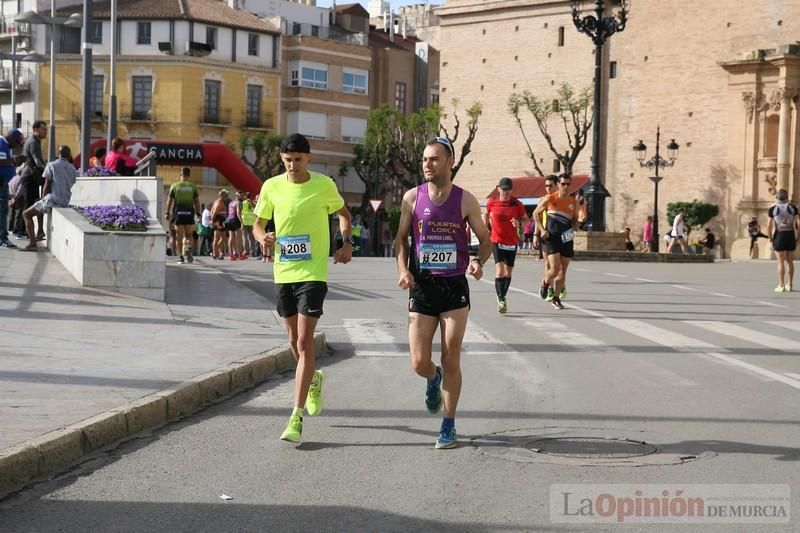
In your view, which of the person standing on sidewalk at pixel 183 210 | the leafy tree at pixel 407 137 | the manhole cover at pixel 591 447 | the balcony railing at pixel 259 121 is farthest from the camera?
the balcony railing at pixel 259 121

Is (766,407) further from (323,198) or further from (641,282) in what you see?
(641,282)

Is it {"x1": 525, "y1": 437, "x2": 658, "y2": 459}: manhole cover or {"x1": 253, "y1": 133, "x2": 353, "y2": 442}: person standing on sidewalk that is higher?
{"x1": 253, "y1": 133, "x2": 353, "y2": 442}: person standing on sidewalk

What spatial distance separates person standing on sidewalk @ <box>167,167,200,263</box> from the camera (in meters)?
30.1

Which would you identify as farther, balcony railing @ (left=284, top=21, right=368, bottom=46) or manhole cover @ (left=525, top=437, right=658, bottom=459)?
balcony railing @ (left=284, top=21, right=368, bottom=46)

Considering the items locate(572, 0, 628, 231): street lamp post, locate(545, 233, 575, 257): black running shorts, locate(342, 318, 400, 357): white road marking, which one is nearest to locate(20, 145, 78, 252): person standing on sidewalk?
locate(342, 318, 400, 357): white road marking

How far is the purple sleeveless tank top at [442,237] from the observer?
8.88 meters

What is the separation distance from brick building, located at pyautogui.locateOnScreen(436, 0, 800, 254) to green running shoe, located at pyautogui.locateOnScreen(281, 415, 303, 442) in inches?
2141

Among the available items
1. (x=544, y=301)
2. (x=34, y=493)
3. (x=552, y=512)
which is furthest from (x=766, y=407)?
(x=544, y=301)

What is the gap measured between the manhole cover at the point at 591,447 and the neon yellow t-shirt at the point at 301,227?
1862 mm

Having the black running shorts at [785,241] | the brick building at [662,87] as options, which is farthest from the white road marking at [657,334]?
the brick building at [662,87]

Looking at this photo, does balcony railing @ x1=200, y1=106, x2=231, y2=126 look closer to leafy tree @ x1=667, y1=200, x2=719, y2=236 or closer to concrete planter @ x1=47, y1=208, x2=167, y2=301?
leafy tree @ x1=667, y1=200, x2=719, y2=236

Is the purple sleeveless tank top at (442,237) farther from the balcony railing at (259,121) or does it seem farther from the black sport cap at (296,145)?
the balcony railing at (259,121)

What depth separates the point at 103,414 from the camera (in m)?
8.84

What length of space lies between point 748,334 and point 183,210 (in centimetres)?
1609
